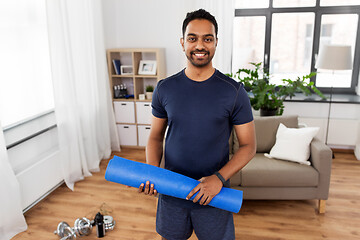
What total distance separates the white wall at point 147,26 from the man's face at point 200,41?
303 centimetres

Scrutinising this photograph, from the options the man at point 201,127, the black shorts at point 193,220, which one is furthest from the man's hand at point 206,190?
the black shorts at point 193,220

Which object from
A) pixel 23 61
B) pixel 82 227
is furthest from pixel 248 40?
pixel 82 227

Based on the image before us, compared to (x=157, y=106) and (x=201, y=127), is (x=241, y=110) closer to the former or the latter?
(x=201, y=127)

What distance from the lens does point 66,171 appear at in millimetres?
3215

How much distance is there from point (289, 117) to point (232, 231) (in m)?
1.92

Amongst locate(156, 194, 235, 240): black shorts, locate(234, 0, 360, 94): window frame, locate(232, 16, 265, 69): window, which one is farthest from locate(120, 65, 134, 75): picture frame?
locate(156, 194, 235, 240): black shorts

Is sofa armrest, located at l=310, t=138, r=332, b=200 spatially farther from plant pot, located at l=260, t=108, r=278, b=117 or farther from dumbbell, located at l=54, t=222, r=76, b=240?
dumbbell, located at l=54, t=222, r=76, b=240

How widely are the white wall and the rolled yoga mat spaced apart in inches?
123

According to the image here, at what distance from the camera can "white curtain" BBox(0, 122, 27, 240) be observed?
94.3 inches

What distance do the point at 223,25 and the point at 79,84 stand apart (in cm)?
195

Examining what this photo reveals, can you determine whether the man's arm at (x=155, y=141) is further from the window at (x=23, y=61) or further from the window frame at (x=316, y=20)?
the window frame at (x=316, y=20)

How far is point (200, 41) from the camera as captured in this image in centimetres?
130

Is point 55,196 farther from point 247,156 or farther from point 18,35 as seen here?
point 247,156

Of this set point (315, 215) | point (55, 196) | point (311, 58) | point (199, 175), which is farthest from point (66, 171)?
point (311, 58)
